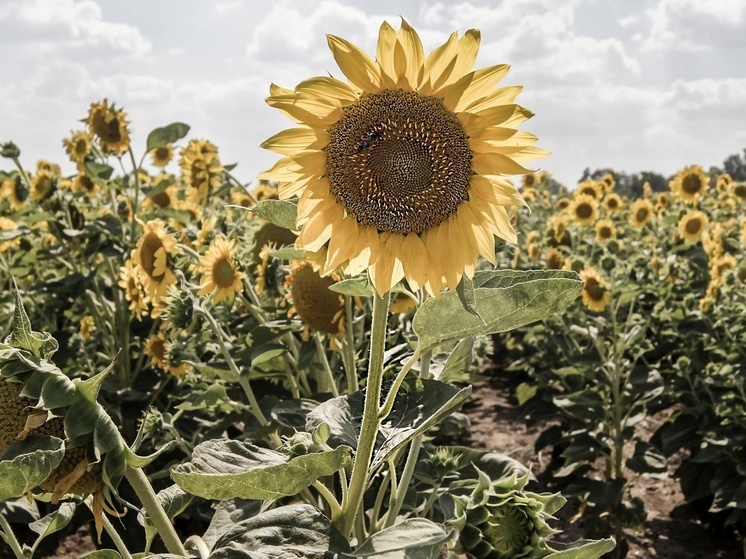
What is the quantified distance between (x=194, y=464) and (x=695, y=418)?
10.5 ft

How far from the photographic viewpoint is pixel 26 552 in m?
1.40

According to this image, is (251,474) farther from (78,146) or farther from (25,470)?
(78,146)

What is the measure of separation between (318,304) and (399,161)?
2.77 feet

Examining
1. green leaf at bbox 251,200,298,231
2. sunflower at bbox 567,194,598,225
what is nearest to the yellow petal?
green leaf at bbox 251,200,298,231

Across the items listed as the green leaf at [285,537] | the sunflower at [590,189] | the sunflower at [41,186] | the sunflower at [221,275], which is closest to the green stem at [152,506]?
the green leaf at [285,537]

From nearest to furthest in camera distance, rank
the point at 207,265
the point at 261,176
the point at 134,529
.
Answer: the point at 261,176 → the point at 207,265 → the point at 134,529

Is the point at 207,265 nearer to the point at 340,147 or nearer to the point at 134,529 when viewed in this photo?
the point at 134,529

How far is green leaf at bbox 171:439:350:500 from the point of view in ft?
3.20

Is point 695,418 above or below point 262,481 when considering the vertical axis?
below

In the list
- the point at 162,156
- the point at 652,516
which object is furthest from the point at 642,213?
the point at 162,156

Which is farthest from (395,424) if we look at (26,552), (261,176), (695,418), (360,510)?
→ (695,418)

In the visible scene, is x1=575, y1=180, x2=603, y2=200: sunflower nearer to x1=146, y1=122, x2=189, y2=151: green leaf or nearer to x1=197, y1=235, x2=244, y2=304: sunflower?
x1=146, y1=122, x2=189, y2=151: green leaf

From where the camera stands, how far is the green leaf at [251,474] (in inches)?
38.4

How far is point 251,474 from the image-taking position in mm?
987
